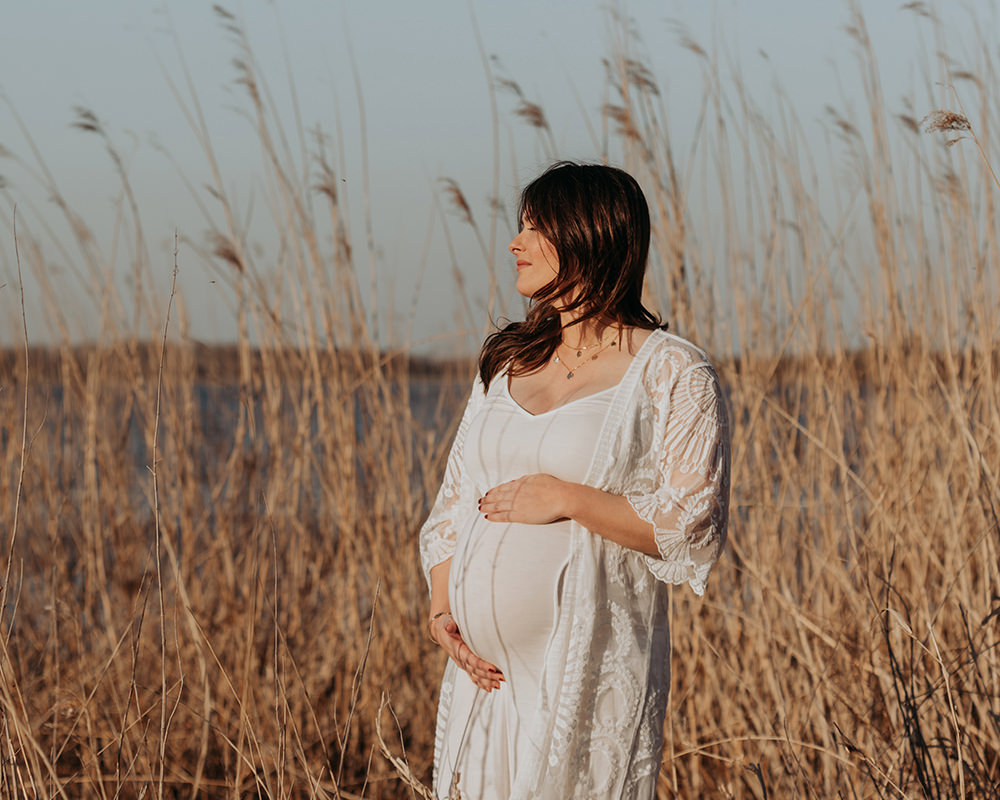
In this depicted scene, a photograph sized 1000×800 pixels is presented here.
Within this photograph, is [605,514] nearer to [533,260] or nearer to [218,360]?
[533,260]

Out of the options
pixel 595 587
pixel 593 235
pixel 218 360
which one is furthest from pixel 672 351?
pixel 218 360

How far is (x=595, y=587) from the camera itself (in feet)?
4.35

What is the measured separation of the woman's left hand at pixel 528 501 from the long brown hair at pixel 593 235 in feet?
0.84

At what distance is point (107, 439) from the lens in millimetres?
2770

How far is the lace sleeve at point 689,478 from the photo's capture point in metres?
1.28

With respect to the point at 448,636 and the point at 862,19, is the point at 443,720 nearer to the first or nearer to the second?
the point at 448,636

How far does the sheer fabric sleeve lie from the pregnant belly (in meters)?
0.15

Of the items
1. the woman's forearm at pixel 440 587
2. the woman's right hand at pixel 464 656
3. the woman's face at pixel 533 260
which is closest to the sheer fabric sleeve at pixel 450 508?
the woman's forearm at pixel 440 587

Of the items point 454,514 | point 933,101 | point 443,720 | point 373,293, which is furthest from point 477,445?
point 933,101

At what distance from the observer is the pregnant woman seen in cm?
130

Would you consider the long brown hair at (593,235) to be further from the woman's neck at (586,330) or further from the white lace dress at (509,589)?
the white lace dress at (509,589)

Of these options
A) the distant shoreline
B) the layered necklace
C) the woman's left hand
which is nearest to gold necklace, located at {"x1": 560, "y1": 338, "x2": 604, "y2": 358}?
the layered necklace

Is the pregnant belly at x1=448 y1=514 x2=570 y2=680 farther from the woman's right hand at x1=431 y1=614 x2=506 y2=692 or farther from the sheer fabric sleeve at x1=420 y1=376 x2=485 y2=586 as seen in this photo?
the sheer fabric sleeve at x1=420 y1=376 x2=485 y2=586

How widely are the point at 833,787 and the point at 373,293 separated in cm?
151
